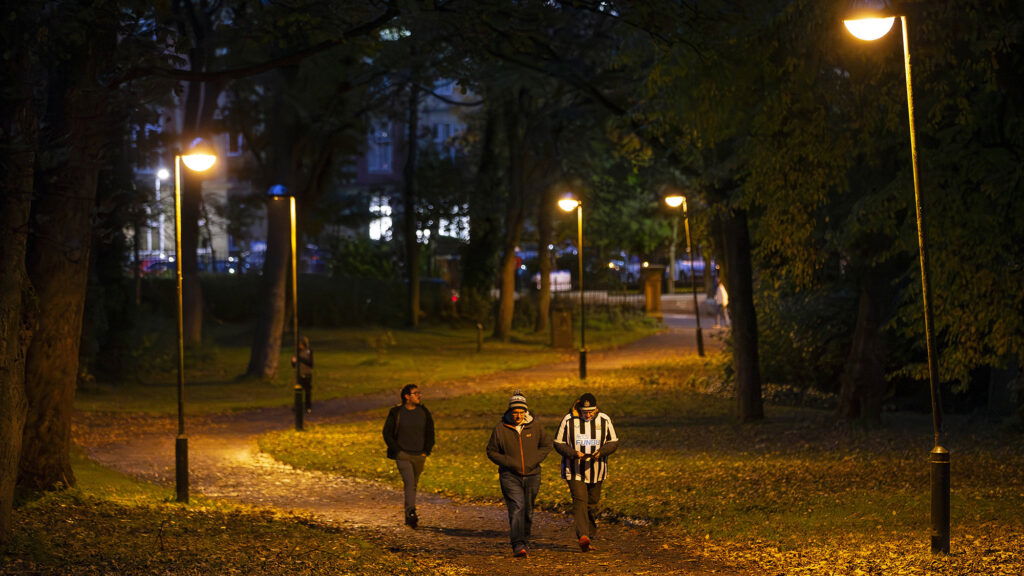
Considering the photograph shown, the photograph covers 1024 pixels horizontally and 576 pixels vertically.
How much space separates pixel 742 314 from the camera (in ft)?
75.4

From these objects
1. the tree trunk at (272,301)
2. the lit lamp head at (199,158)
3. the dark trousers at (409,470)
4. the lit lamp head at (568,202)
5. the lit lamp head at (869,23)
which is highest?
the lit lamp head at (568,202)

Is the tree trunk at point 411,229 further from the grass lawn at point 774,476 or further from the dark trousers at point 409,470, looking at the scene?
the dark trousers at point 409,470

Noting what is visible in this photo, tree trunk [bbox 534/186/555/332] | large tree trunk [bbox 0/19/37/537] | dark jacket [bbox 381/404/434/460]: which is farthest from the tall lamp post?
tree trunk [bbox 534/186/555/332]

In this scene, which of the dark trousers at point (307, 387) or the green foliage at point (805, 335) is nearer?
the dark trousers at point (307, 387)

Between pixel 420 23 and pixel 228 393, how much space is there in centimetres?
1277

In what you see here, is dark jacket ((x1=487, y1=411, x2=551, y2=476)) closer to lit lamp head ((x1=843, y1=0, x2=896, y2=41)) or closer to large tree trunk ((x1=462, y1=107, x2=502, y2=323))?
lit lamp head ((x1=843, y1=0, x2=896, y2=41))

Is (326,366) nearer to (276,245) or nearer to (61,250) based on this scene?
(276,245)

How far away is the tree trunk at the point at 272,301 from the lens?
32500 millimetres

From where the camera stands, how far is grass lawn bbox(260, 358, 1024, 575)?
11.8 meters

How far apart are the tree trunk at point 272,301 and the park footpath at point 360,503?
15.9 ft

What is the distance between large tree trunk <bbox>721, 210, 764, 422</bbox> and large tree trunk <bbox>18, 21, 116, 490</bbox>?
1246 centimetres

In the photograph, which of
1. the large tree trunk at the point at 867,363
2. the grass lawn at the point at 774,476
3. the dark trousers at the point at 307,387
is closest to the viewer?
the grass lawn at the point at 774,476

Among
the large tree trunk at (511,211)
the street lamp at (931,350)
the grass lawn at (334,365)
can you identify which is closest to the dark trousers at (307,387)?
the grass lawn at (334,365)

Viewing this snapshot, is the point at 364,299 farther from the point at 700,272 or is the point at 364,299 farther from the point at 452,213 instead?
the point at 700,272
